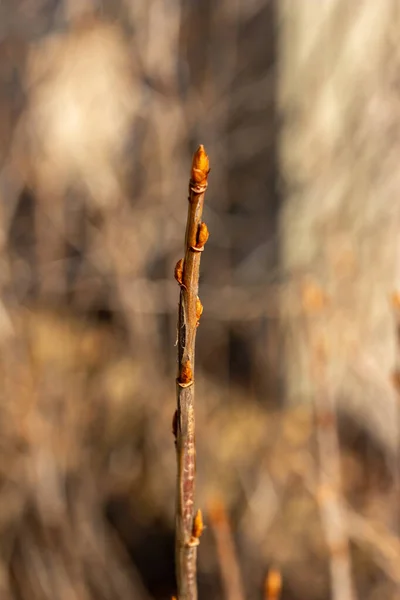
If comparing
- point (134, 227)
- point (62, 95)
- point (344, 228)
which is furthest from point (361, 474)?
point (62, 95)

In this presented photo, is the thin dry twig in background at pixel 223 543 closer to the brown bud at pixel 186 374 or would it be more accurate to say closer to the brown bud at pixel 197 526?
the brown bud at pixel 197 526

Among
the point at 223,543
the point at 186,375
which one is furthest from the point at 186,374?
the point at 223,543

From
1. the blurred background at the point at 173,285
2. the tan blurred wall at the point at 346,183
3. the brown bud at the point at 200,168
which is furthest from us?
the tan blurred wall at the point at 346,183

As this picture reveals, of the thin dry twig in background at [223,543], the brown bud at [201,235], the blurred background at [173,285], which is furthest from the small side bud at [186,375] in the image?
the blurred background at [173,285]

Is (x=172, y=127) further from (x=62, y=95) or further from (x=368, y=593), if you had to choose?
(x=368, y=593)

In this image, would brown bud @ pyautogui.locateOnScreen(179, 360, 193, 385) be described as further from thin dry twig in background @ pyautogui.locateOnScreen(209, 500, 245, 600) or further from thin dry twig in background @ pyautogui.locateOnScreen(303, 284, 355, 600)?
thin dry twig in background @ pyautogui.locateOnScreen(303, 284, 355, 600)

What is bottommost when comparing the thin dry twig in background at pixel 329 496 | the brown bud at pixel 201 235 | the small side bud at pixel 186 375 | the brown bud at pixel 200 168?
the thin dry twig in background at pixel 329 496

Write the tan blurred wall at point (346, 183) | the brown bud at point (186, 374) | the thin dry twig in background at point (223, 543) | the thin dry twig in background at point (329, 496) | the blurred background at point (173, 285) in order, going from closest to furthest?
the brown bud at point (186, 374), the thin dry twig in background at point (223, 543), the thin dry twig in background at point (329, 496), the blurred background at point (173, 285), the tan blurred wall at point (346, 183)
